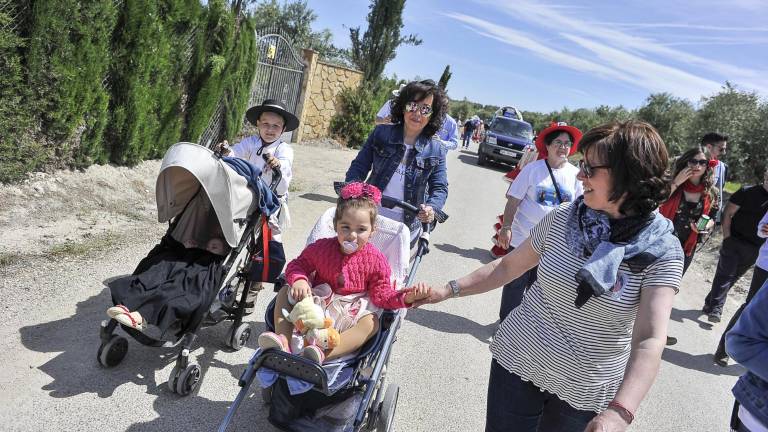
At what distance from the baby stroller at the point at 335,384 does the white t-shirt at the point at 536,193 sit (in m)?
1.68

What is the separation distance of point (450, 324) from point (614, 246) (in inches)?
148

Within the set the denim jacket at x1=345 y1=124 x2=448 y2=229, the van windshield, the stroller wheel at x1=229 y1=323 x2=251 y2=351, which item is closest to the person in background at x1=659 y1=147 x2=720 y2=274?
the denim jacket at x1=345 y1=124 x2=448 y2=229

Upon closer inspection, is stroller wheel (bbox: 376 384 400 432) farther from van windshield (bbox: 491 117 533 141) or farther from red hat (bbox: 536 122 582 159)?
van windshield (bbox: 491 117 533 141)

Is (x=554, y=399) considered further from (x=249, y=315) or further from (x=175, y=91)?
(x=175, y=91)

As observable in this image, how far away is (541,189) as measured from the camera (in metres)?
4.73

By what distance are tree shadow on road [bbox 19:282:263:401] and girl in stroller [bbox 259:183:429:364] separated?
4.00 feet

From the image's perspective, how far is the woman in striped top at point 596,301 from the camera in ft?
6.43

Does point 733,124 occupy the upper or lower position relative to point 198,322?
upper

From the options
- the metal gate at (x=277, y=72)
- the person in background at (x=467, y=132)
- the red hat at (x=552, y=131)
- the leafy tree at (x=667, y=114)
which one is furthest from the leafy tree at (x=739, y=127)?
the red hat at (x=552, y=131)

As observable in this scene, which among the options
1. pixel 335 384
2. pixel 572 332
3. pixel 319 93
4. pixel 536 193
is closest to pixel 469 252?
pixel 536 193

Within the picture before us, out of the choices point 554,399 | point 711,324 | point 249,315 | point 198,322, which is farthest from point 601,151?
point 711,324

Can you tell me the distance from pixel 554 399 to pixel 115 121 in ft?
23.4

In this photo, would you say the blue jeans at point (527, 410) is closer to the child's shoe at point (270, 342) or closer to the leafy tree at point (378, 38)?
the child's shoe at point (270, 342)

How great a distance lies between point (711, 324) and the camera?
7.16 m
